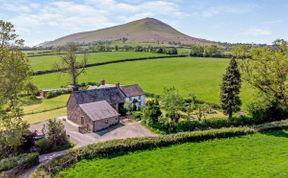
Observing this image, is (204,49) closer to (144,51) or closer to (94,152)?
(144,51)

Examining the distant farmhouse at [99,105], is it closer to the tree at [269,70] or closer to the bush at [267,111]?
the tree at [269,70]

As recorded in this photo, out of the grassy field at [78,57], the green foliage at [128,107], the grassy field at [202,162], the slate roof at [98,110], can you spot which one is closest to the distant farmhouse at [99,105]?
the slate roof at [98,110]

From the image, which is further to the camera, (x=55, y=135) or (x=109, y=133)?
(x=109, y=133)

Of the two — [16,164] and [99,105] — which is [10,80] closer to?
[16,164]

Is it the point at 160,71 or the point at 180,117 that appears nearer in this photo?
the point at 180,117

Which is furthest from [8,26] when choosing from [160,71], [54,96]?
[160,71]

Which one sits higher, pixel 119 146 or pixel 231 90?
pixel 231 90

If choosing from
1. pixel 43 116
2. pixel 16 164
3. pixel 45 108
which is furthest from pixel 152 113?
pixel 45 108
